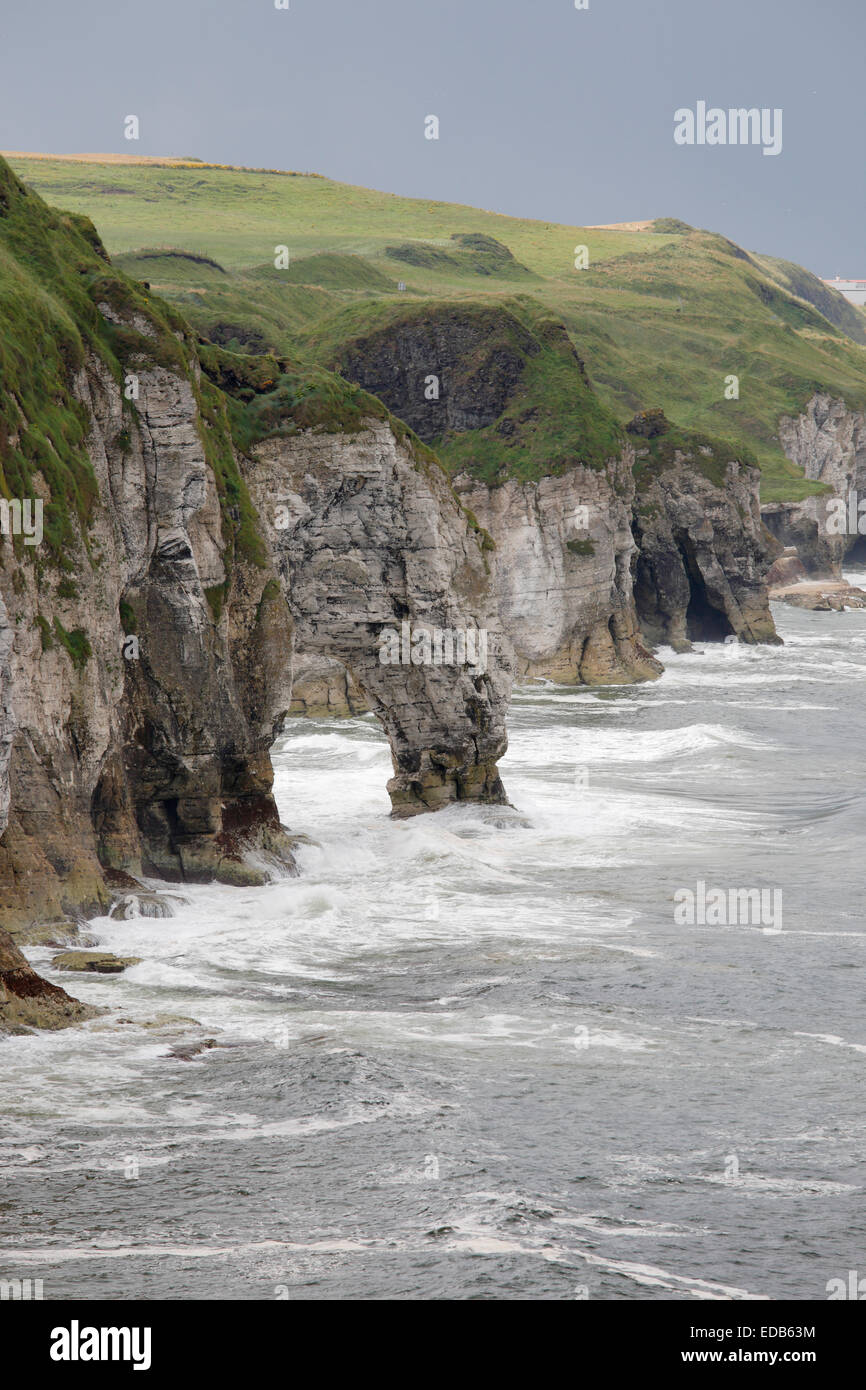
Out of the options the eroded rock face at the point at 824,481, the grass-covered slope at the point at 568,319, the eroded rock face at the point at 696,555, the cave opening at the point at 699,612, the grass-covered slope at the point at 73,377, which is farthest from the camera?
the eroded rock face at the point at 824,481

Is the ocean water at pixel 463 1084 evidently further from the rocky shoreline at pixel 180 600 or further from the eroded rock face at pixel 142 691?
the rocky shoreline at pixel 180 600

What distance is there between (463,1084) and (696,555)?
261 feet

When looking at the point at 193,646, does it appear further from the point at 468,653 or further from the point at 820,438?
the point at 820,438

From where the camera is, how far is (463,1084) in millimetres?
19672

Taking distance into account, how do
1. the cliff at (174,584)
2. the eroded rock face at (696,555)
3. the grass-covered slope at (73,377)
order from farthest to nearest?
the eroded rock face at (696,555) → the grass-covered slope at (73,377) → the cliff at (174,584)

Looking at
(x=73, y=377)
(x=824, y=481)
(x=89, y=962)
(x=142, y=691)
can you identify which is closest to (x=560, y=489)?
(x=142, y=691)

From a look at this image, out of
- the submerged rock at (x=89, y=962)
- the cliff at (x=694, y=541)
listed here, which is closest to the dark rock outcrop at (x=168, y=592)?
the submerged rock at (x=89, y=962)

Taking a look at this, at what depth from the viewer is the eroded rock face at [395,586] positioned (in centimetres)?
3781

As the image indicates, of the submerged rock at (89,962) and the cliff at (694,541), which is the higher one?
the cliff at (694,541)

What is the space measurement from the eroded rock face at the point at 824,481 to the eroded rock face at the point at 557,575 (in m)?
56.2

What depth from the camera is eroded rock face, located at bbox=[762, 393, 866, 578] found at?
13562 cm

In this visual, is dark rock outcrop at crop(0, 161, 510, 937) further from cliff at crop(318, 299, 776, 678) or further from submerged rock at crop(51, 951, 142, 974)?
cliff at crop(318, 299, 776, 678)

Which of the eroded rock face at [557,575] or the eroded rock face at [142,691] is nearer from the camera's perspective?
the eroded rock face at [142,691]

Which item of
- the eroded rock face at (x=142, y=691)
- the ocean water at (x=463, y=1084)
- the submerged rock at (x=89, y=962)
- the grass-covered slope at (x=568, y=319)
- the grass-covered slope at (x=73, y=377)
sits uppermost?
the grass-covered slope at (x=568, y=319)
